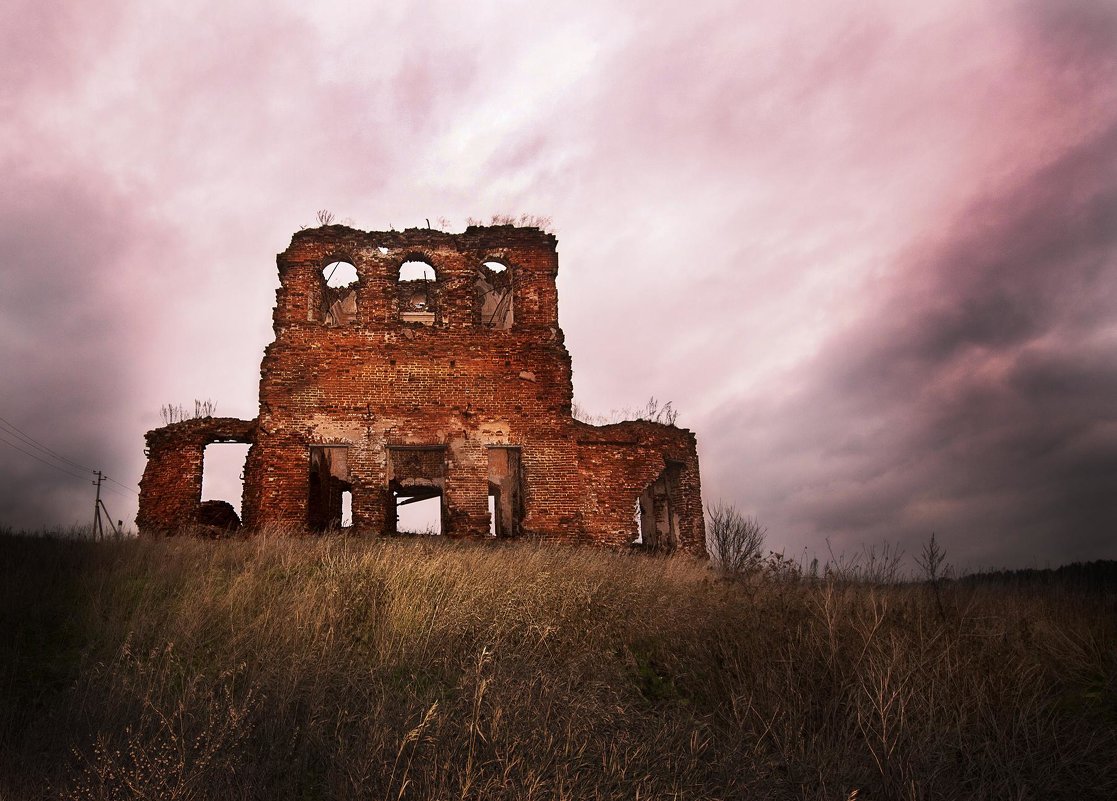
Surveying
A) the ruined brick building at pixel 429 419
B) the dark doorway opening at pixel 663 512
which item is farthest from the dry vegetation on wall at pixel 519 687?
the dark doorway opening at pixel 663 512

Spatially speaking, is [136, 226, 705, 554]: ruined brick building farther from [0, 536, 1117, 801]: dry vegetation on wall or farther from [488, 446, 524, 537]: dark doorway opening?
[0, 536, 1117, 801]: dry vegetation on wall

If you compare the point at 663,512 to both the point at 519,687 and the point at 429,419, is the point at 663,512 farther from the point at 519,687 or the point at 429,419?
the point at 519,687

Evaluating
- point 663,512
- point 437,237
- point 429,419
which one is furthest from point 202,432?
point 663,512

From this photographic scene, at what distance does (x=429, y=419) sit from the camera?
13.6 m

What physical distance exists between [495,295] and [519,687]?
14267 mm

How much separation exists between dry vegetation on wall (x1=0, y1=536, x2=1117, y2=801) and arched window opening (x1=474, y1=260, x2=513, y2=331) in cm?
939

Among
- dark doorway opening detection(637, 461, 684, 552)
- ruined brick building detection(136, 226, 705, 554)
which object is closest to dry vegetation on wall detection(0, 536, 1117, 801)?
ruined brick building detection(136, 226, 705, 554)

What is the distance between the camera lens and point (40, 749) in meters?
3.29

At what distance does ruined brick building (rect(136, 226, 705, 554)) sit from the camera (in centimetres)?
1329

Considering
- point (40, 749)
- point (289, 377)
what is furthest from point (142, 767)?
point (289, 377)

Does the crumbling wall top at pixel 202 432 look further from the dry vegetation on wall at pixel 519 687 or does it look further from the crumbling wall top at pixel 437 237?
the dry vegetation on wall at pixel 519 687

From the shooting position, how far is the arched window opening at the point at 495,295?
15.5 metres

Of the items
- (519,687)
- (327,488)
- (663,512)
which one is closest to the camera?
(519,687)

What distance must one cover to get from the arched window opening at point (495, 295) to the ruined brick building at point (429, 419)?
0.78 meters
